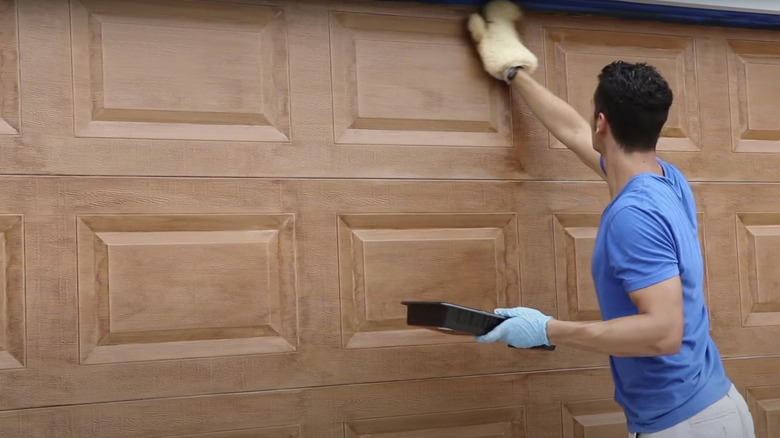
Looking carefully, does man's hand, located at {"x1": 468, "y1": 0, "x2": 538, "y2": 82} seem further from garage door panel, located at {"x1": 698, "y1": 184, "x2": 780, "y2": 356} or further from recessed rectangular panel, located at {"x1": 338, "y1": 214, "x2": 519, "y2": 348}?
garage door panel, located at {"x1": 698, "y1": 184, "x2": 780, "y2": 356}

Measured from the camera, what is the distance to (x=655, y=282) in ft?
5.36

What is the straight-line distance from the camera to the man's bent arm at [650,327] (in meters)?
1.63

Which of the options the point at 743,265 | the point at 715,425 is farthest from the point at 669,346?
the point at 743,265

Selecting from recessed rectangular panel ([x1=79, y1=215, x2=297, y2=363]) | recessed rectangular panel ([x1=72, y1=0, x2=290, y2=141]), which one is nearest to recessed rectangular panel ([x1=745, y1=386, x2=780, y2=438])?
recessed rectangular panel ([x1=79, y1=215, x2=297, y2=363])

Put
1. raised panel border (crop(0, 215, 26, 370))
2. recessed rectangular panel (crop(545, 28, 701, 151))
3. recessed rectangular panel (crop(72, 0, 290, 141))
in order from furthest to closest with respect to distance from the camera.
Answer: recessed rectangular panel (crop(545, 28, 701, 151)) < recessed rectangular panel (crop(72, 0, 290, 141)) < raised panel border (crop(0, 215, 26, 370))

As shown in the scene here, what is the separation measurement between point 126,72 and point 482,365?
1215 millimetres

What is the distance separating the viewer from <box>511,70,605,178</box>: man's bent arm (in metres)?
2.24

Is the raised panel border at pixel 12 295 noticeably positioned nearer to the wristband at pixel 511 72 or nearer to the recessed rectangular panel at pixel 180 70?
the recessed rectangular panel at pixel 180 70

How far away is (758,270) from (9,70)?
221cm

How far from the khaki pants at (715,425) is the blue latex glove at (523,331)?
0.33 m

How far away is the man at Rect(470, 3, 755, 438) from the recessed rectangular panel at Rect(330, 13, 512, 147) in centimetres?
47

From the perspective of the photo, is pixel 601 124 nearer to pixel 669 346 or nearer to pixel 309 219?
pixel 669 346

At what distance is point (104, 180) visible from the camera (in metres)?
1.97

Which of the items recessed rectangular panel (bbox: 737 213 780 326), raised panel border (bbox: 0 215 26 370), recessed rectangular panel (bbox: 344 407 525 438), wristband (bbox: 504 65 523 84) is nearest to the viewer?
raised panel border (bbox: 0 215 26 370)
